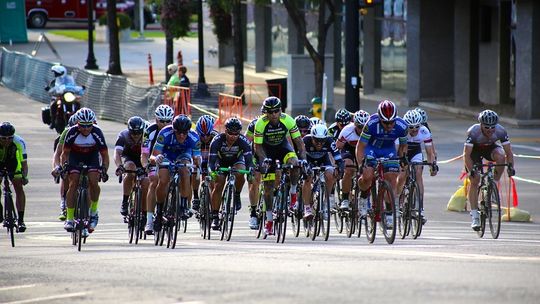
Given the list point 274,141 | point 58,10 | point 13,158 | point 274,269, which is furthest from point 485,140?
point 58,10

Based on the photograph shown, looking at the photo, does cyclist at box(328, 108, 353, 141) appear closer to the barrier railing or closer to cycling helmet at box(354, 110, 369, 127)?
cycling helmet at box(354, 110, 369, 127)

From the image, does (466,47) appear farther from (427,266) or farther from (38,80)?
(427,266)

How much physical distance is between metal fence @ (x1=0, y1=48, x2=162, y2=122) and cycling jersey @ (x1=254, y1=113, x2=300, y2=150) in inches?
763

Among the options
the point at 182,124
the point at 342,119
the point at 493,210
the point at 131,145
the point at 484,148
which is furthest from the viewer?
the point at 342,119

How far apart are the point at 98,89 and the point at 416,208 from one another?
24.4m

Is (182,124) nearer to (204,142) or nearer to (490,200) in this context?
(204,142)

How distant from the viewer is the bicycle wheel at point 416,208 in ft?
56.1

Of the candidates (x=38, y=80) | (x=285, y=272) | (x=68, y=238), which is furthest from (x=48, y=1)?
(x=285, y=272)

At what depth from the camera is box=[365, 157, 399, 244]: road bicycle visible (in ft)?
53.6

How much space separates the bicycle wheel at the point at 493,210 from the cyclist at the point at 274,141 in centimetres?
246

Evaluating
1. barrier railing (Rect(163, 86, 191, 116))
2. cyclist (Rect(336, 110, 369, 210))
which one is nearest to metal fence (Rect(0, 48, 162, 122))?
barrier railing (Rect(163, 86, 191, 116))

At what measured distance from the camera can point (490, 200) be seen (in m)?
17.7

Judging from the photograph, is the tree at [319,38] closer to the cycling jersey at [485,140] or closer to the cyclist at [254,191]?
the cyclist at [254,191]

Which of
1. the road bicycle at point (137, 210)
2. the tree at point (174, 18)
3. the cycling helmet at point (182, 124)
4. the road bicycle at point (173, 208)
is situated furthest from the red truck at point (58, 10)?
the road bicycle at point (173, 208)
